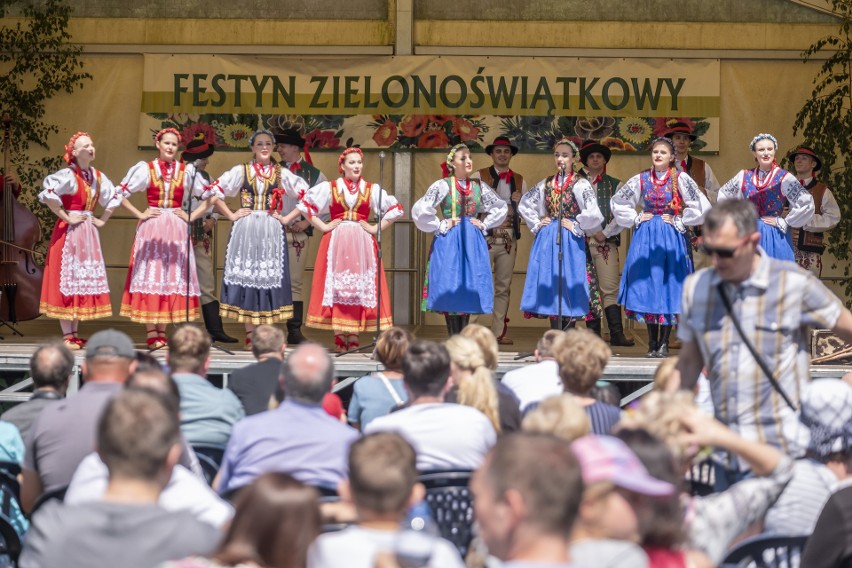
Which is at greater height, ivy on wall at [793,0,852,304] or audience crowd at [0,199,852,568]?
ivy on wall at [793,0,852,304]

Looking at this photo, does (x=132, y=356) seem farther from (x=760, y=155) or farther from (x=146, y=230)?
(x=760, y=155)

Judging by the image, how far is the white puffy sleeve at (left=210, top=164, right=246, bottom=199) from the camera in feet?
23.6

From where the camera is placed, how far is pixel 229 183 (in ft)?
23.8

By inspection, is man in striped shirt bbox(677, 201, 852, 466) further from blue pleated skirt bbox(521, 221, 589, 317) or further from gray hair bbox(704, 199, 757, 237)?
blue pleated skirt bbox(521, 221, 589, 317)

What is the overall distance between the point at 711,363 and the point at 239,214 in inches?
171

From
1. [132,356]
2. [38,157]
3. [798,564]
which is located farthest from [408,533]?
[38,157]

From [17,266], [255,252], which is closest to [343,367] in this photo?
[255,252]

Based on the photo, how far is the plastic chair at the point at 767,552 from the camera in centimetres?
264

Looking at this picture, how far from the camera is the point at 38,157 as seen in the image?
32.9ft

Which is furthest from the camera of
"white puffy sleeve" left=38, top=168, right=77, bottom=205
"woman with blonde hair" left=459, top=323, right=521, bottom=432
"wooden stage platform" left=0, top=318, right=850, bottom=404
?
"white puffy sleeve" left=38, top=168, right=77, bottom=205

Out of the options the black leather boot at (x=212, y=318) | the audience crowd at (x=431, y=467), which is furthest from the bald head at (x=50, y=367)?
the black leather boot at (x=212, y=318)

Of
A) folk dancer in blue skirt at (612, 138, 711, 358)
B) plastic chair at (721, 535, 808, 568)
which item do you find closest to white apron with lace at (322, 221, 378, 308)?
folk dancer in blue skirt at (612, 138, 711, 358)

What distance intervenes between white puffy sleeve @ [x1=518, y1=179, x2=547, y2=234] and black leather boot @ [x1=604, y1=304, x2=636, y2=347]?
3.33 feet

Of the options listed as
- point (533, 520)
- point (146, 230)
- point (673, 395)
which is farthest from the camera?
point (146, 230)
